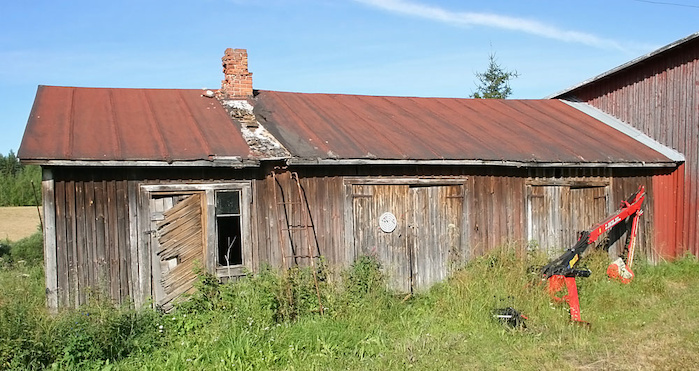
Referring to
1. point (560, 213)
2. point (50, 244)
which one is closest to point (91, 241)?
point (50, 244)

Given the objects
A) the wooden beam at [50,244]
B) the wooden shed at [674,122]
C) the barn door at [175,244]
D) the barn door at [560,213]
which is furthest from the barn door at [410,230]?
the wooden shed at [674,122]

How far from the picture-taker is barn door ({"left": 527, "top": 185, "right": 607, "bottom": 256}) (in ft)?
38.1

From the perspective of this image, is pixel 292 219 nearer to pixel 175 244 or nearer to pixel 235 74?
pixel 175 244

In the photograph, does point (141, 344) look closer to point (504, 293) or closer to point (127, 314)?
point (127, 314)

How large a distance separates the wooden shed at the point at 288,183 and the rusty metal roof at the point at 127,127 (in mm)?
40

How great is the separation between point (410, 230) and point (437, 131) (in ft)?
8.37

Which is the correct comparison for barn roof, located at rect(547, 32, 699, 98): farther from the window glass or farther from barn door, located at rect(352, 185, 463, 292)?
the window glass

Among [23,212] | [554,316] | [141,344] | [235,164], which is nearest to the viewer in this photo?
[141,344]

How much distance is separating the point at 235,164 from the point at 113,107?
326 centimetres

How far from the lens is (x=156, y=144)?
9.09 m

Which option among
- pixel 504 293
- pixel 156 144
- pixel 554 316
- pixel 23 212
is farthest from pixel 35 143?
pixel 23 212

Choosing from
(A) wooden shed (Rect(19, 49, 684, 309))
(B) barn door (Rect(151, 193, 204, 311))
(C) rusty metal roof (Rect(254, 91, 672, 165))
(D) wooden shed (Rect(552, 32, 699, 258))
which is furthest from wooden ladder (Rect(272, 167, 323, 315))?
(D) wooden shed (Rect(552, 32, 699, 258))

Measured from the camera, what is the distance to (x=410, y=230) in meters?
10.5

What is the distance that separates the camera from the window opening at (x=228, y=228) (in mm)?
9266
